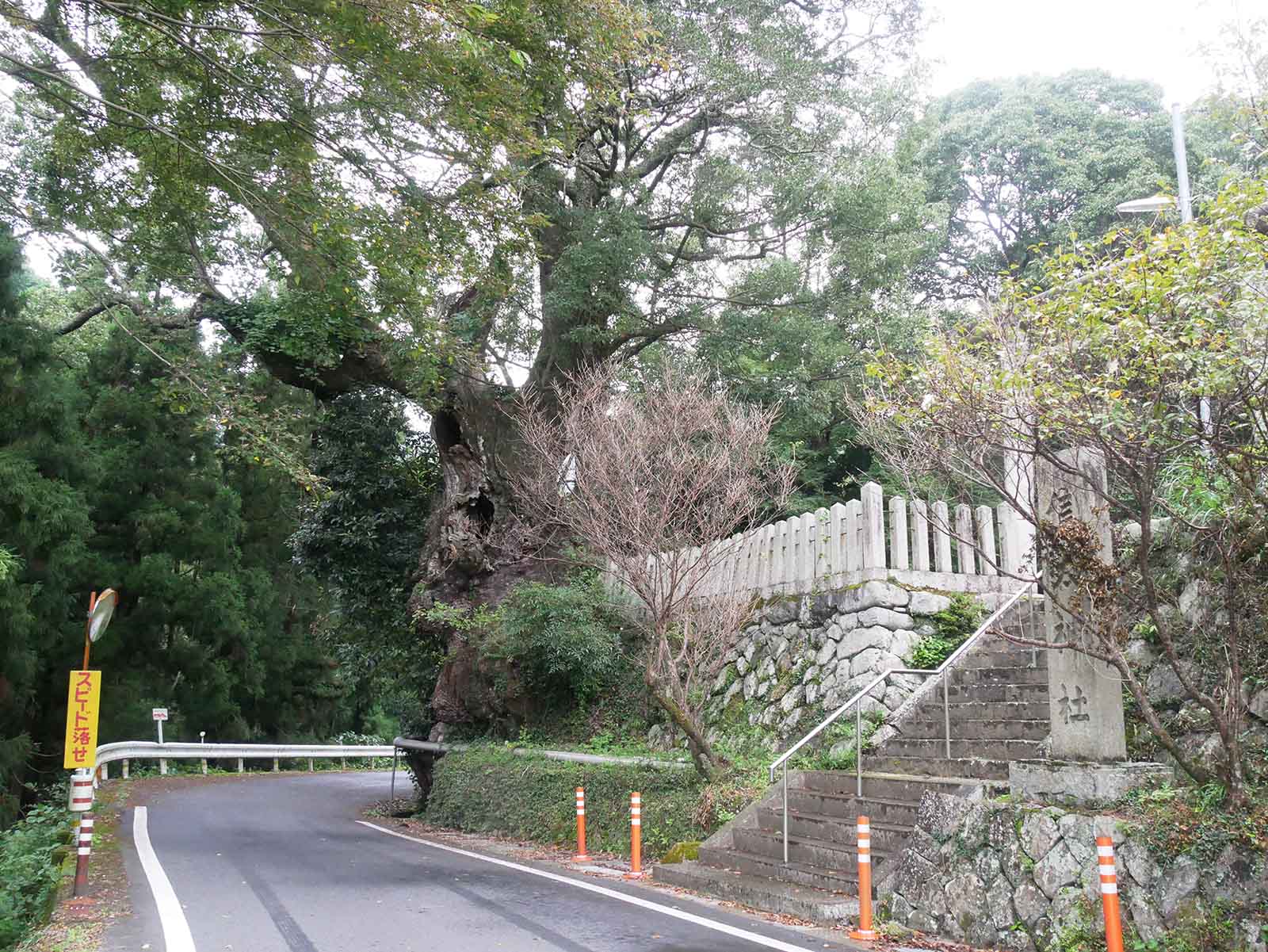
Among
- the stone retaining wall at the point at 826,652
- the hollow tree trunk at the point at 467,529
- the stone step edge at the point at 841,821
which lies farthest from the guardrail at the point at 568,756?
the stone step edge at the point at 841,821

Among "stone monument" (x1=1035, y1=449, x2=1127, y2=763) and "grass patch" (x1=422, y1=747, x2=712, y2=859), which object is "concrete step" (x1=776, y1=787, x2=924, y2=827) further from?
"stone monument" (x1=1035, y1=449, x2=1127, y2=763)

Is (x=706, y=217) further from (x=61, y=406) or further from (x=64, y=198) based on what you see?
(x=61, y=406)

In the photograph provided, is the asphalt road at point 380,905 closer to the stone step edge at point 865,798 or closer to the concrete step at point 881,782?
the stone step edge at point 865,798

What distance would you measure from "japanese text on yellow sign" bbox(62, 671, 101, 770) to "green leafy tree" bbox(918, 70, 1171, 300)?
2008 cm

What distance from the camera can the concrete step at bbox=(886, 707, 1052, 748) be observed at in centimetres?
888

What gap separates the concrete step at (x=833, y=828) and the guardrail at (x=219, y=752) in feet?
42.2

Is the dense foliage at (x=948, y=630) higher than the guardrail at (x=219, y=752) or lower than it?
higher

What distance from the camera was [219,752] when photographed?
25344mm

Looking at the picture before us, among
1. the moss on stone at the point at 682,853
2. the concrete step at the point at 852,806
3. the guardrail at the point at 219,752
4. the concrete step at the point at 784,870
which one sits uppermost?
the concrete step at the point at 852,806

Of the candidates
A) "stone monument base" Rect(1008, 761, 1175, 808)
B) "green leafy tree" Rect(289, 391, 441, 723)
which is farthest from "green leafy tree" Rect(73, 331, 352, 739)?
"stone monument base" Rect(1008, 761, 1175, 808)

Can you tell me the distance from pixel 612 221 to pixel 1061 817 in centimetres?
1096

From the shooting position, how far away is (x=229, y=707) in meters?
28.0

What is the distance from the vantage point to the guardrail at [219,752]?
22.1 m

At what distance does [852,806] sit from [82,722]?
7401mm
